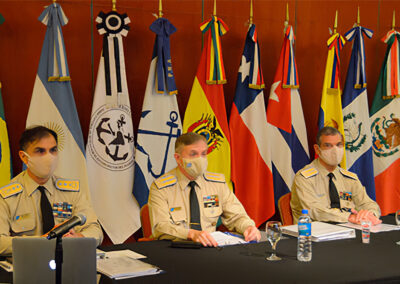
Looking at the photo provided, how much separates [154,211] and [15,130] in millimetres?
2107

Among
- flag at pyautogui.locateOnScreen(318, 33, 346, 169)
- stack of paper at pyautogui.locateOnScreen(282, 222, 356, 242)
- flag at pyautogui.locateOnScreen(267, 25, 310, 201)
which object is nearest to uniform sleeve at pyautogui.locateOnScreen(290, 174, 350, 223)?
stack of paper at pyautogui.locateOnScreen(282, 222, 356, 242)

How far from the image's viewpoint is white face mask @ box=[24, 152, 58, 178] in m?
3.04

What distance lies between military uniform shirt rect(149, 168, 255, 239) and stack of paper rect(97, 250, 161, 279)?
2.32ft

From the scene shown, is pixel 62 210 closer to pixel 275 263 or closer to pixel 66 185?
pixel 66 185

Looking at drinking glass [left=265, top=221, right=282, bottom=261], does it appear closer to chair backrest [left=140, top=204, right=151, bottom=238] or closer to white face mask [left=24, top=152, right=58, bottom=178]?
chair backrest [left=140, top=204, right=151, bottom=238]

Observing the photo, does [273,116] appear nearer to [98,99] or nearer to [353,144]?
[353,144]

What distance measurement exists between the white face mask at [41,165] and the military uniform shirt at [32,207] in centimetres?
7

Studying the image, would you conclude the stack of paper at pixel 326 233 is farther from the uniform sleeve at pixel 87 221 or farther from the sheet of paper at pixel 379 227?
the uniform sleeve at pixel 87 221

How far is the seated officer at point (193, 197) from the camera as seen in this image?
10.7ft

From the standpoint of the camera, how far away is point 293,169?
5301 mm

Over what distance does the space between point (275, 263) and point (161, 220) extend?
38.6 inches

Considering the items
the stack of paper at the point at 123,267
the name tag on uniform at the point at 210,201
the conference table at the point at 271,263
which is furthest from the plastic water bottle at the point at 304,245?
the name tag on uniform at the point at 210,201

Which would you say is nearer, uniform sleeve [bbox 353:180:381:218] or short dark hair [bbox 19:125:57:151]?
short dark hair [bbox 19:125:57:151]

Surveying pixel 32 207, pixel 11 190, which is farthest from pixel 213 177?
pixel 11 190
